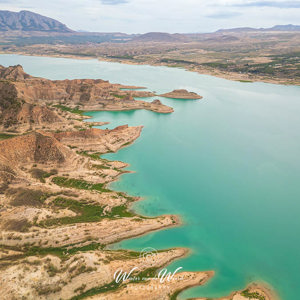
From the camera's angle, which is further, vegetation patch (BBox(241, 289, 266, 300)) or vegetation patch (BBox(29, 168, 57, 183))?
vegetation patch (BBox(29, 168, 57, 183))

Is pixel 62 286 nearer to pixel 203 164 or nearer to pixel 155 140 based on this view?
pixel 203 164

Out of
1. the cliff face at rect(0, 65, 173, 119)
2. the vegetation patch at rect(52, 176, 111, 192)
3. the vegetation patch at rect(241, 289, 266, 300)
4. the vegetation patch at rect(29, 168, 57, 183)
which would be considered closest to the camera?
the vegetation patch at rect(241, 289, 266, 300)

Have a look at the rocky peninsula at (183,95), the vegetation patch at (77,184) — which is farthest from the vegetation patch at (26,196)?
the rocky peninsula at (183,95)

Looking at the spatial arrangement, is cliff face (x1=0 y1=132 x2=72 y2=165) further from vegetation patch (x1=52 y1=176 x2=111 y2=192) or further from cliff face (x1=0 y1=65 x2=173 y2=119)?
cliff face (x1=0 y1=65 x2=173 y2=119)

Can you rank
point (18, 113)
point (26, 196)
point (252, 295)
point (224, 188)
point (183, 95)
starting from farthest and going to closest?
point (183, 95) → point (18, 113) → point (224, 188) → point (26, 196) → point (252, 295)

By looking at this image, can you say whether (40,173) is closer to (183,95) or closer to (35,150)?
(35,150)

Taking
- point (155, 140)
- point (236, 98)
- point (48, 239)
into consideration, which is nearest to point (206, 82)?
point (236, 98)

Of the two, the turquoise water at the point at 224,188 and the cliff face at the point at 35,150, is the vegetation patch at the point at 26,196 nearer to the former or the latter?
the cliff face at the point at 35,150

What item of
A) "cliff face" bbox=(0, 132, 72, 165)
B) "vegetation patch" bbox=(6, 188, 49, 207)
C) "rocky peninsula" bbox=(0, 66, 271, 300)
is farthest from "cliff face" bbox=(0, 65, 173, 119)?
"vegetation patch" bbox=(6, 188, 49, 207)

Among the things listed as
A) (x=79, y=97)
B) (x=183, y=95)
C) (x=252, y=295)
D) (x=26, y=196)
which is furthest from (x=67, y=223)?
(x=183, y=95)
